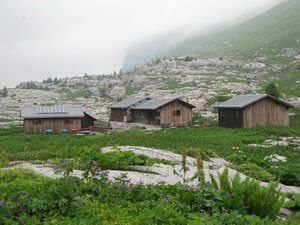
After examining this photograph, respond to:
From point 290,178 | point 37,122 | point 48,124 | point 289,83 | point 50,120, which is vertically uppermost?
point 289,83

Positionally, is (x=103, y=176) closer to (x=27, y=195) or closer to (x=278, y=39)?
(x=27, y=195)

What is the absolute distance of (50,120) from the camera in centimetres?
5422

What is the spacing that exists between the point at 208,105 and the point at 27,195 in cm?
6801

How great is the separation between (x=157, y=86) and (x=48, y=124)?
61.4 m

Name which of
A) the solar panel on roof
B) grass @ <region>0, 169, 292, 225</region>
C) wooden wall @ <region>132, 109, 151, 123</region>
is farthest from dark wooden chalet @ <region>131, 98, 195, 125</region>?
grass @ <region>0, 169, 292, 225</region>

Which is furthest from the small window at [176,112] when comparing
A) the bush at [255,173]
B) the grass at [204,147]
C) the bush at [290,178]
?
the bush at [290,178]

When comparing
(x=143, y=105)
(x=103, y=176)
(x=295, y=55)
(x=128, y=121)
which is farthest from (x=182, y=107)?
(x=295, y=55)

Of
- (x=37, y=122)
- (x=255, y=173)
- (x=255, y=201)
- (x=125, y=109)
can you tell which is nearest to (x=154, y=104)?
(x=125, y=109)

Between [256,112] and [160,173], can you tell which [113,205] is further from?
[256,112]

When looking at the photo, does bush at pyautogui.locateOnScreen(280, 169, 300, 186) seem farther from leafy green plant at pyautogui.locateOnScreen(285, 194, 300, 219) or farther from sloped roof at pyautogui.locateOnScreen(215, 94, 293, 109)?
sloped roof at pyautogui.locateOnScreen(215, 94, 293, 109)

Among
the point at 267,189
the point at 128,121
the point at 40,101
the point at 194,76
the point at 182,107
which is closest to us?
the point at 267,189

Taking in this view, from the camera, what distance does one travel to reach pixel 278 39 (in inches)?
6191

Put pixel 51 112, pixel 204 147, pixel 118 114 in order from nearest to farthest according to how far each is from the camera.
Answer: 1. pixel 204 147
2. pixel 51 112
3. pixel 118 114

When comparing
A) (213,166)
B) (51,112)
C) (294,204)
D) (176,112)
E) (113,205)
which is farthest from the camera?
(176,112)
